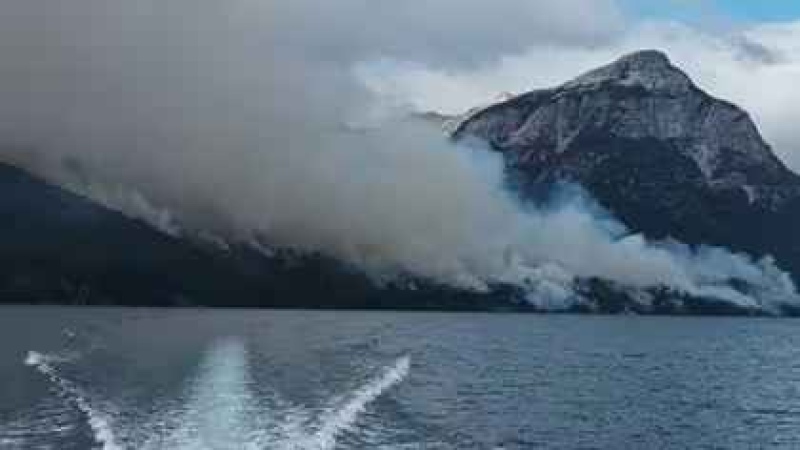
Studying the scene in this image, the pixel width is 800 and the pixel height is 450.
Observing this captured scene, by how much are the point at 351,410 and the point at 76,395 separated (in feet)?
67.5

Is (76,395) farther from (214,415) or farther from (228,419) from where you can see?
(228,419)

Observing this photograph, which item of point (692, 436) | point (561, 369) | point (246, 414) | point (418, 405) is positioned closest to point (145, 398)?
point (246, 414)

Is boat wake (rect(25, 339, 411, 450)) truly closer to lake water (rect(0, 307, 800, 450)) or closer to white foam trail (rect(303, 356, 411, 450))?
white foam trail (rect(303, 356, 411, 450))

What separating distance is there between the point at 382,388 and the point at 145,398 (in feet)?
96.3

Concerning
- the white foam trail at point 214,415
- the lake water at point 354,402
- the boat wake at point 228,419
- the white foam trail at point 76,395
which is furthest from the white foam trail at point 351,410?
the white foam trail at point 76,395

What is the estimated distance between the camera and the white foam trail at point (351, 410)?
7581cm

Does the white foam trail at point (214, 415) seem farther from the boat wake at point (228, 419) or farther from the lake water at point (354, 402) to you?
the lake water at point (354, 402)

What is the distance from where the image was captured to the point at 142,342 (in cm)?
19188

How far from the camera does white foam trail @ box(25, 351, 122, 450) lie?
71969mm

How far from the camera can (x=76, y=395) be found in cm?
9681

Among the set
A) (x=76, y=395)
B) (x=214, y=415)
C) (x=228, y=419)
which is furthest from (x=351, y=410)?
(x=76, y=395)

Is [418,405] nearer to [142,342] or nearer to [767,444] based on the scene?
[767,444]

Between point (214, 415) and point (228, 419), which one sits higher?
point (214, 415)

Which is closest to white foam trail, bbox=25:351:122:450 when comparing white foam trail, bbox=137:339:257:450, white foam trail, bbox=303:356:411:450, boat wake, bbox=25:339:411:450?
boat wake, bbox=25:339:411:450
